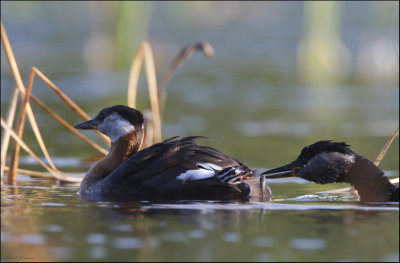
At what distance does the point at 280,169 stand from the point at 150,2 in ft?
78.6

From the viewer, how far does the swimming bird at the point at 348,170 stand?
24.8 ft

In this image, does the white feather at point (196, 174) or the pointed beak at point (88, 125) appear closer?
the white feather at point (196, 174)

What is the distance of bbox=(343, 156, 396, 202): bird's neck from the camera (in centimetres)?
754

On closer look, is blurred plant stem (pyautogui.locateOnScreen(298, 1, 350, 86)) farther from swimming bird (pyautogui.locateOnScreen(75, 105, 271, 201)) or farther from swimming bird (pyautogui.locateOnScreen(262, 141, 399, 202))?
swimming bird (pyautogui.locateOnScreen(75, 105, 271, 201))

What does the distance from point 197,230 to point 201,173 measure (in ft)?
4.25

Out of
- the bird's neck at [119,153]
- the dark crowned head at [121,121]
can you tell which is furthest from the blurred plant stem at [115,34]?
the bird's neck at [119,153]

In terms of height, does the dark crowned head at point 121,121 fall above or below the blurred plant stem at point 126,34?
below

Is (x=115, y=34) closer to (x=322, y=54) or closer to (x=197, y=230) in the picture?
(x=322, y=54)

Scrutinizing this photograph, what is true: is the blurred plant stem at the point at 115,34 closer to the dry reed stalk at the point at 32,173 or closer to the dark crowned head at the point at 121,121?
the dry reed stalk at the point at 32,173

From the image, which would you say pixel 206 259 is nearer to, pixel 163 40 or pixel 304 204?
pixel 304 204

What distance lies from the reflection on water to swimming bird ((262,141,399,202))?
0.24 meters

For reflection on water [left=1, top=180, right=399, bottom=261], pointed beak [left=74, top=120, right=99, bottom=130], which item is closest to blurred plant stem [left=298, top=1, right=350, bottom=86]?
pointed beak [left=74, top=120, right=99, bottom=130]

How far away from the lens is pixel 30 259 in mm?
5312

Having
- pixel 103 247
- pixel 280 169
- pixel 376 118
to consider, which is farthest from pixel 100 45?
pixel 103 247
